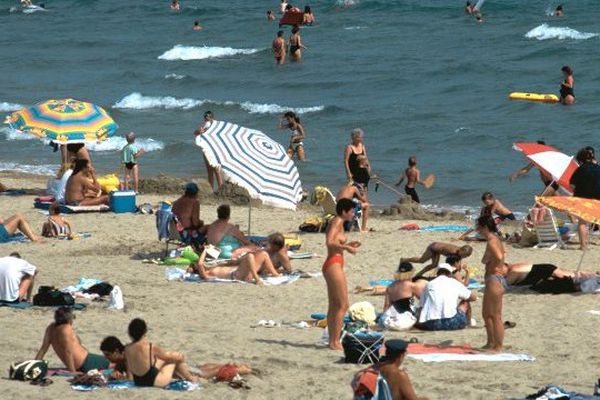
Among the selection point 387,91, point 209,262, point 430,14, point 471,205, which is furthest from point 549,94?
point 209,262

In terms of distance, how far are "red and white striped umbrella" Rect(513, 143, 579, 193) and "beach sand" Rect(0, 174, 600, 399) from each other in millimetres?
809

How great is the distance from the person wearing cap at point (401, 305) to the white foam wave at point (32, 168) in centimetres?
1201

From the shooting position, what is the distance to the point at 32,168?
→ 2427 centimetres

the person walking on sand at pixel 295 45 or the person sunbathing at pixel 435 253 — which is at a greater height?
the person sunbathing at pixel 435 253

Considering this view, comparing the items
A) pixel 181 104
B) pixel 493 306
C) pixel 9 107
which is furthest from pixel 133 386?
pixel 181 104

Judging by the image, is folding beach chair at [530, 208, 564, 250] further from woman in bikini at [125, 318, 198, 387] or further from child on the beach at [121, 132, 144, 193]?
woman in bikini at [125, 318, 198, 387]

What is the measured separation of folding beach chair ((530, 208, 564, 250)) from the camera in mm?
16047

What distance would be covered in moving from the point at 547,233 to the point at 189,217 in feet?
13.3

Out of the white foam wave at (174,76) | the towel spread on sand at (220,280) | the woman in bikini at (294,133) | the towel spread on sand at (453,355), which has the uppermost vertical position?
the towel spread on sand at (453,355)

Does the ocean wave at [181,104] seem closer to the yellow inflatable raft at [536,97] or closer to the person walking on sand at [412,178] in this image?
the yellow inflatable raft at [536,97]

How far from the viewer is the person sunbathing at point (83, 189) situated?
1794cm

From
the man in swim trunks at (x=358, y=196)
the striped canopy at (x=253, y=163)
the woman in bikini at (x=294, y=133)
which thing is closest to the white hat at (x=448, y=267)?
the striped canopy at (x=253, y=163)

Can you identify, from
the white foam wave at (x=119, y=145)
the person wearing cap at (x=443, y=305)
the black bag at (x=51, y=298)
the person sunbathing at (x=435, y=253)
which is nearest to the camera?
the person wearing cap at (x=443, y=305)

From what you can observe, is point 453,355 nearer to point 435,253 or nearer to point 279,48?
point 435,253
